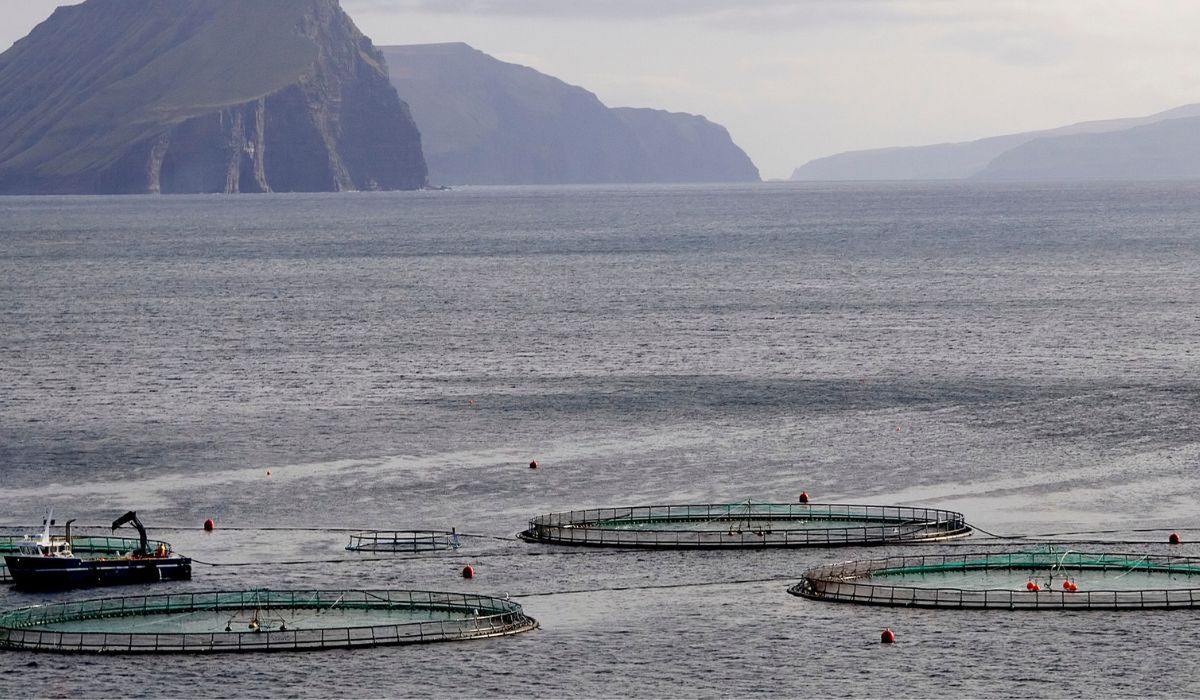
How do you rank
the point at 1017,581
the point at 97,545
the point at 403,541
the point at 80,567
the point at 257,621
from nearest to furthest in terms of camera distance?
the point at 257,621, the point at 1017,581, the point at 80,567, the point at 97,545, the point at 403,541

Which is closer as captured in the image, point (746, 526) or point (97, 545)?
point (97, 545)

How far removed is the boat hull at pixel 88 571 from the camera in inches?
3300

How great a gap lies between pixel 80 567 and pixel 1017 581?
43.2m

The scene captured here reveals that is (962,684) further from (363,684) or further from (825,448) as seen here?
(825,448)

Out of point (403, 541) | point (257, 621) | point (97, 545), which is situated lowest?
point (257, 621)

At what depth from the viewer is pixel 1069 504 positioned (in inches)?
3959

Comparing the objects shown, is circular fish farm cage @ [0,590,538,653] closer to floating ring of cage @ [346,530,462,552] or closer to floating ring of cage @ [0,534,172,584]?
floating ring of cage @ [0,534,172,584]

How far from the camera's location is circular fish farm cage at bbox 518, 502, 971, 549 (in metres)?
91.7

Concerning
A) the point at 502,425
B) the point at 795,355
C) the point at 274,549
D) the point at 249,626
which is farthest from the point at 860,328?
the point at 249,626

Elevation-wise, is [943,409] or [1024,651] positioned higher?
[943,409]

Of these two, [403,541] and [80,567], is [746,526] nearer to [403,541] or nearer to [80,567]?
[403,541]

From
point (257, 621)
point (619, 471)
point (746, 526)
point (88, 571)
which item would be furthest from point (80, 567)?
point (619, 471)

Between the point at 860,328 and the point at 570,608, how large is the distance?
119m

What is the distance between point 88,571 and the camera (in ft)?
279
